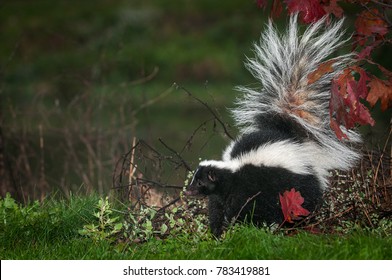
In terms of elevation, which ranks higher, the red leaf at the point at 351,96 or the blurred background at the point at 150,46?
the blurred background at the point at 150,46

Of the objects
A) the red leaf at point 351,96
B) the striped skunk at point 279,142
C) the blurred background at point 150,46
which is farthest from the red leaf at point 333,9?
the blurred background at point 150,46

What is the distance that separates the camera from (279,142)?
19.6 feet

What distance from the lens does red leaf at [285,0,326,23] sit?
16.4 ft

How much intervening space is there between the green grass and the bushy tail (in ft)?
3.06

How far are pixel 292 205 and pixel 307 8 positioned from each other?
Result: 1.26 meters

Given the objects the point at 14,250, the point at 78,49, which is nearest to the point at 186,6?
the point at 78,49

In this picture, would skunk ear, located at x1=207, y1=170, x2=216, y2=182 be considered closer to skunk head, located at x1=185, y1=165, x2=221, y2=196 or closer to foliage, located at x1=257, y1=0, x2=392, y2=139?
skunk head, located at x1=185, y1=165, x2=221, y2=196

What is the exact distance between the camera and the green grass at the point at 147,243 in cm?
491

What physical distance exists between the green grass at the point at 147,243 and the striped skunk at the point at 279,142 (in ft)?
1.27

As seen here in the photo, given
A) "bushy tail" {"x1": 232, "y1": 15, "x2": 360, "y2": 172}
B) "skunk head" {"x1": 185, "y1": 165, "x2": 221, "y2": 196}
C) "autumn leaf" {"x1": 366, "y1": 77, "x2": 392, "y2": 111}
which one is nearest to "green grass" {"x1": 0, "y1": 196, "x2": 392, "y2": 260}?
"skunk head" {"x1": 185, "y1": 165, "x2": 221, "y2": 196}

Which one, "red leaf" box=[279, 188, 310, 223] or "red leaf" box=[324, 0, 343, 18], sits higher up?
"red leaf" box=[324, 0, 343, 18]

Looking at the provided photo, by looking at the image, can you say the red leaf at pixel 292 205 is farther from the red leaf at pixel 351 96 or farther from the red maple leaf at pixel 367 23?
the red maple leaf at pixel 367 23

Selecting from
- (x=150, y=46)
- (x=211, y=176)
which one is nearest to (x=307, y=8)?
(x=211, y=176)

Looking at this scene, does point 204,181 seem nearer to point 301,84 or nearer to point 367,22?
point 301,84
